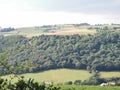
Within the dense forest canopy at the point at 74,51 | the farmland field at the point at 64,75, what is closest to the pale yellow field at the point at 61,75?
the farmland field at the point at 64,75

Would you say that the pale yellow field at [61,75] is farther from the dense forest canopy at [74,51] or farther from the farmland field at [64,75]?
the dense forest canopy at [74,51]

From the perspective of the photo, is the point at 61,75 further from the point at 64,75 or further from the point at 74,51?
the point at 74,51

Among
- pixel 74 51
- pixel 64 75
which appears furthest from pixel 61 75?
pixel 74 51

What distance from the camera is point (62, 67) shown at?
106250 mm

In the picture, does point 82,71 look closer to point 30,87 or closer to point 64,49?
point 64,49

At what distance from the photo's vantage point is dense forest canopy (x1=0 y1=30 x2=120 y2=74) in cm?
10838

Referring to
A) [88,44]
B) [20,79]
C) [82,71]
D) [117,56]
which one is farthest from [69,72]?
[20,79]

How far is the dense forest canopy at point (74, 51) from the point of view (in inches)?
4267

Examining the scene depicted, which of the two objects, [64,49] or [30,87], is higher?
[30,87]

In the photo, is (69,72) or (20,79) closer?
(20,79)

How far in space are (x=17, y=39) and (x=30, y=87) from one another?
136 metres

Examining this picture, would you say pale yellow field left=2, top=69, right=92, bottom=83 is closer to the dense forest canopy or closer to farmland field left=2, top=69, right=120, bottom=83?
farmland field left=2, top=69, right=120, bottom=83

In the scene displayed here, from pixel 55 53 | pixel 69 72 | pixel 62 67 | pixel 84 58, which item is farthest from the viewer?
pixel 55 53

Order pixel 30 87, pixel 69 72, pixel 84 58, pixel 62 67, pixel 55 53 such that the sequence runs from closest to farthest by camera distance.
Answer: pixel 30 87 < pixel 69 72 < pixel 62 67 < pixel 84 58 < pixel 55 53
